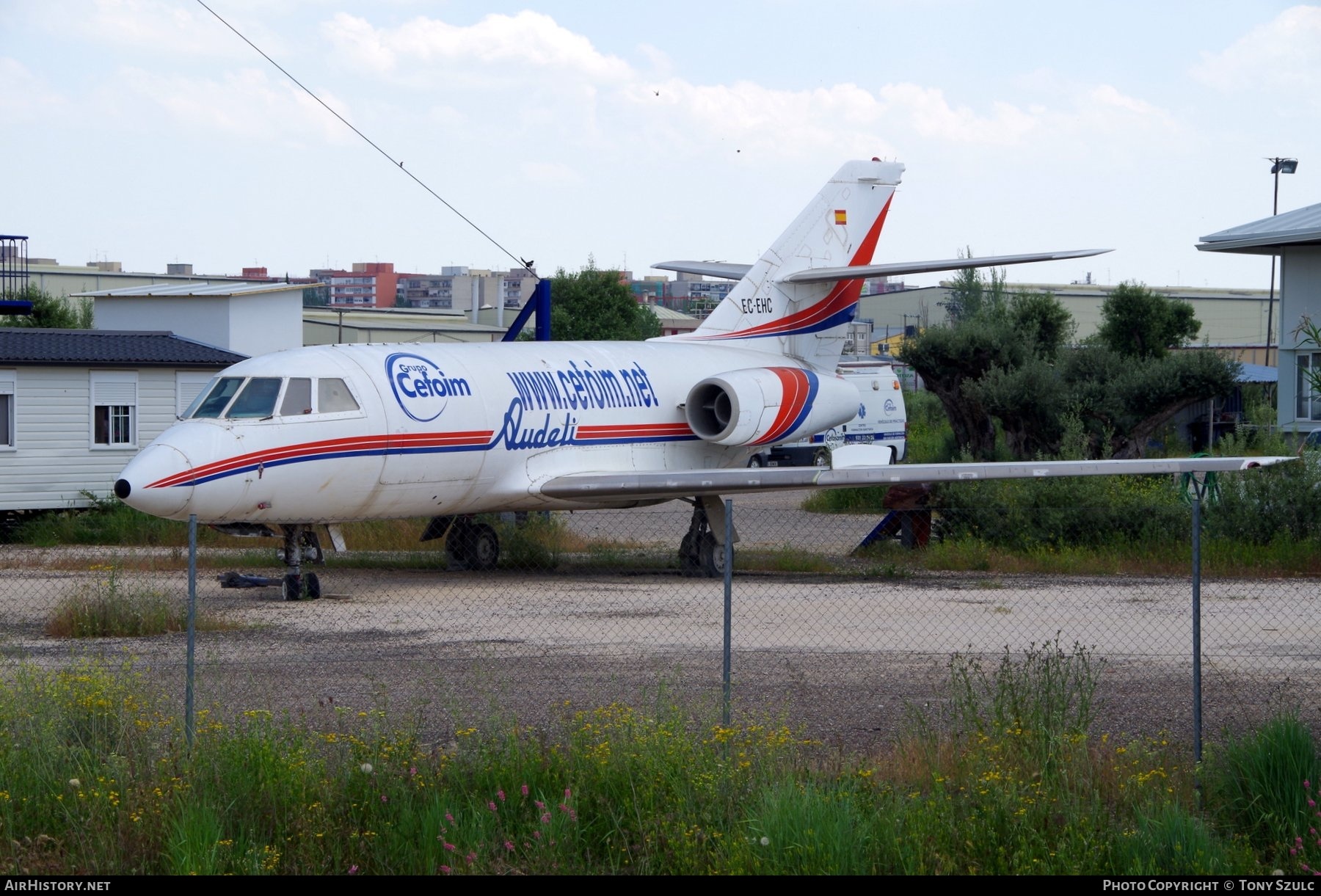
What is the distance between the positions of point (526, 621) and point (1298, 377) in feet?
52.0

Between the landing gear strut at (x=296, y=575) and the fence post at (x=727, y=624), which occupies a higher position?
the fence post at (x=727, y=624)

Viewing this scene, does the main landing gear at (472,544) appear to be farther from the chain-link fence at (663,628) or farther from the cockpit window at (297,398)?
the cockpit window at (297,398)

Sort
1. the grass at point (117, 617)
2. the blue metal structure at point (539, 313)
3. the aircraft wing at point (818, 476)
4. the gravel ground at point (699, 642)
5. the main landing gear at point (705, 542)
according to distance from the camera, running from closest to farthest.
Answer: the gravel ground at point (699, 642) < the grass at point (117, 617) < the aircraft wing at point (818, 476) < the main landing gear at point (705, 542) < the blue metal structure at point (539, 313)

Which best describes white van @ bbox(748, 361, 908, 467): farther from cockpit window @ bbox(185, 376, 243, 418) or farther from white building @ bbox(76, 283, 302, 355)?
cockpit window @ bbox(185, 376, 243, 418)

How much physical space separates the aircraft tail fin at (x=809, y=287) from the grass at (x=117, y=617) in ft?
34.4

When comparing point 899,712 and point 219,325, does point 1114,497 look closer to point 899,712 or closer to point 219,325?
point 899,712

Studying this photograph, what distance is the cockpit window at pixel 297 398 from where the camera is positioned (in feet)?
53.6

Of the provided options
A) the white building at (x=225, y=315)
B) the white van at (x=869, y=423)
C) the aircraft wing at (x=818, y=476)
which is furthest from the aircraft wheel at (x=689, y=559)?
the white van at (x=869, y=423)

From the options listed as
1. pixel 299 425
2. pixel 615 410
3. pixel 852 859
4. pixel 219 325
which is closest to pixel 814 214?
pixel 615 410

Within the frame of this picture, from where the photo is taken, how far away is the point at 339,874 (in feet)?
23.1

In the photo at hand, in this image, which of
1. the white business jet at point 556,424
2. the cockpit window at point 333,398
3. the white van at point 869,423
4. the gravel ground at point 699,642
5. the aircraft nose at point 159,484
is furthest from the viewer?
the white van at point 869,423

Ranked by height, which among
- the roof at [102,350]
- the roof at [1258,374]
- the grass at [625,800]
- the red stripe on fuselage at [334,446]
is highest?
the roof at [1258,374]

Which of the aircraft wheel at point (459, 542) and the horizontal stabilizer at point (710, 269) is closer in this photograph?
the aircraft wheel at point (459, 542)

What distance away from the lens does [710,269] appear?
25.9 meters
